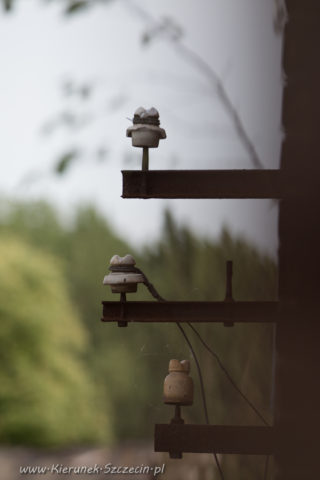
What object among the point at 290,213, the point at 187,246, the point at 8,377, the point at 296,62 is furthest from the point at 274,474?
the point at 8,377

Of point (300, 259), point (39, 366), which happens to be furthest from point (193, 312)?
point (39, 366)

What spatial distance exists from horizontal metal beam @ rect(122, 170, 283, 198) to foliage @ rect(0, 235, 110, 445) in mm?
2250

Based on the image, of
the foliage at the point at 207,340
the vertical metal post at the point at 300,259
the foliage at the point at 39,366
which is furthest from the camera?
the foliage at the point at 39,366

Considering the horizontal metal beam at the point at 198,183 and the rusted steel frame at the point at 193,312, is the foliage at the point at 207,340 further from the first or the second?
the horizontal metal beam at the point at 198,183

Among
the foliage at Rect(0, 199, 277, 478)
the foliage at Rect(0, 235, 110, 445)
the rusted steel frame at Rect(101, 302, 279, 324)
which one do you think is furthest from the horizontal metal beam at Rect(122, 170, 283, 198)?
the foliage at Rect(0, 235, 110, 445)

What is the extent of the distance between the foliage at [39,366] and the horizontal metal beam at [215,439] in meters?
2.19

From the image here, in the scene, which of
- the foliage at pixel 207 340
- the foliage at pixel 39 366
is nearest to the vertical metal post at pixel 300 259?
the foliage at pixel 207 340

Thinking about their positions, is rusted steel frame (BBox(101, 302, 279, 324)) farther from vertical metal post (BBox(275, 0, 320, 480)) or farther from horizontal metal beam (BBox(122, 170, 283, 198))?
horizontal metal beam (BBox(122, 170, 283, 198))

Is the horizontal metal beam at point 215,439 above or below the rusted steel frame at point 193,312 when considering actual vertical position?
below

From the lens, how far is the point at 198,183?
118 centimetres

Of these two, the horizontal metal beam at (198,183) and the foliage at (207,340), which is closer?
the horizontal metal beam at (198,183)

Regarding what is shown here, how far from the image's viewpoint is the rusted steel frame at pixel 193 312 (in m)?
1.19

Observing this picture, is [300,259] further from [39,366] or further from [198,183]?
[39,366]

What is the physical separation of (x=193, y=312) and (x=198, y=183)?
20 cm
